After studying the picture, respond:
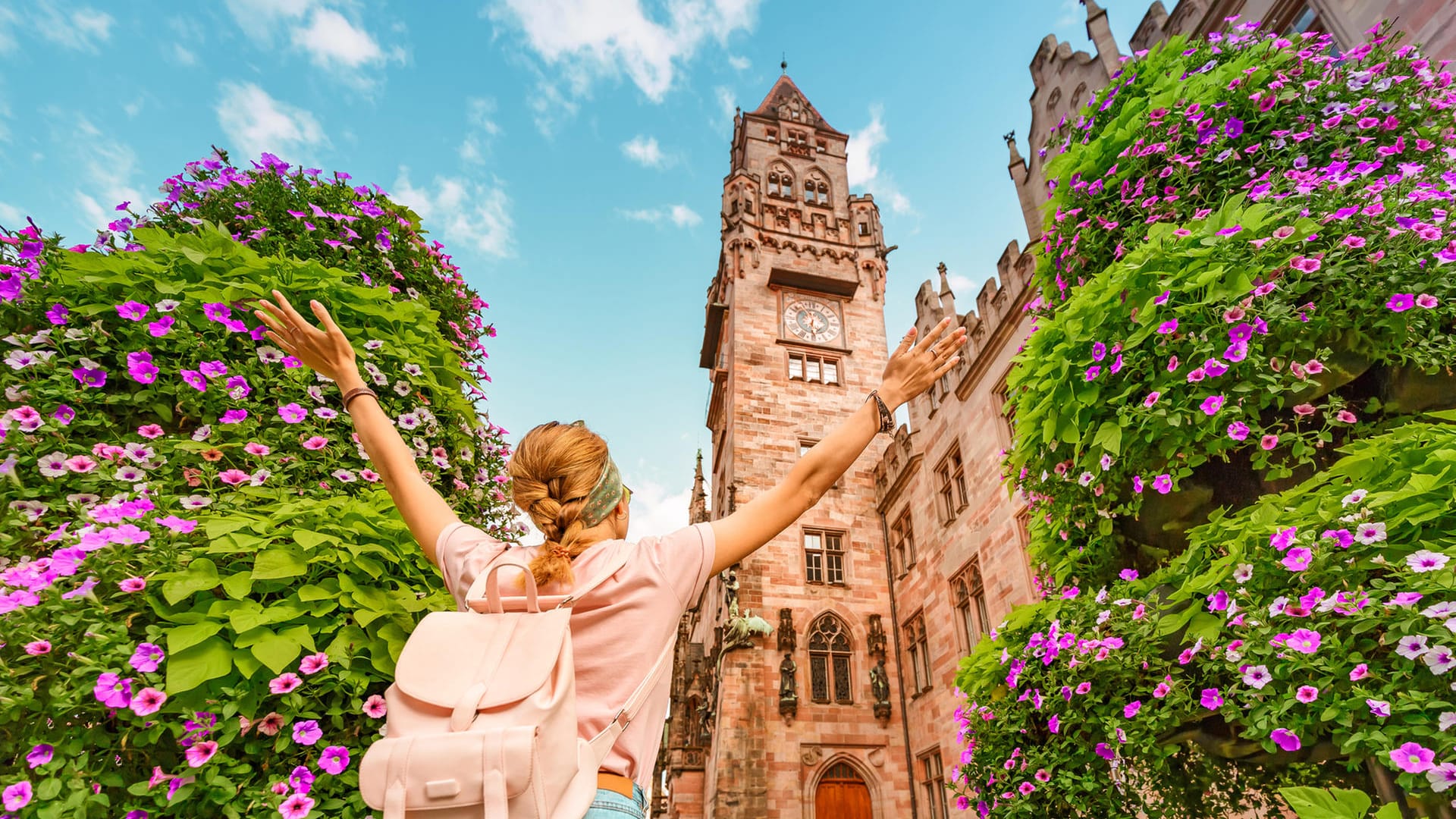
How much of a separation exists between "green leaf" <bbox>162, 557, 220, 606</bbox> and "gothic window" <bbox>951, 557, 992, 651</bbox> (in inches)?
470

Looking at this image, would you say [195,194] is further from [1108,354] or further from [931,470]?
[931,470]

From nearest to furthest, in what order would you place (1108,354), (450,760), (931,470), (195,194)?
(450,760)
(1108,354)
(195,194)
(931,470)

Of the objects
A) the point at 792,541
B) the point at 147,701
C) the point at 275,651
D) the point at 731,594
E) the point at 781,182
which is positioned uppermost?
the point at 781,182

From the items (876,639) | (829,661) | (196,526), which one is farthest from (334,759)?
(876,639)

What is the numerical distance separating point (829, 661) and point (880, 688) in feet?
4.42

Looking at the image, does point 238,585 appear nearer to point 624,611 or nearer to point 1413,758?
point 624,611

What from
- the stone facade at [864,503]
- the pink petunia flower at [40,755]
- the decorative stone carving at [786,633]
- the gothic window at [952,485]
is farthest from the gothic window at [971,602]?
the pink petunia flower at [40,755]

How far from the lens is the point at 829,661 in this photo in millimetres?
17016

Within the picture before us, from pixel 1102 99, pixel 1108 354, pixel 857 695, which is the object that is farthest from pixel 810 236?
pixel 1108 354

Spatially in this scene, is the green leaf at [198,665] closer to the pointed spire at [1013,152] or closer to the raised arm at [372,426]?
the raised arm at [372,426]

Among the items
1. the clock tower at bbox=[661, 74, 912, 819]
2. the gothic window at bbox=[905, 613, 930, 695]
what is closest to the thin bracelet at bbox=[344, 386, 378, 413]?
the gothic window at bbox=[905, 613, 930, 695]

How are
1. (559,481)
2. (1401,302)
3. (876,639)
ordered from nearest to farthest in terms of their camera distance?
(559,481) → (1401,302) → (876,639)

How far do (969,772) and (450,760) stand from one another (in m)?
3.58

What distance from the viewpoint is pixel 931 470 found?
1556 centimetres
